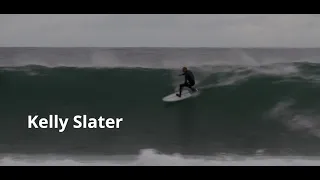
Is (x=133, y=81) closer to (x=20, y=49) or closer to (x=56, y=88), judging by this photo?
(x=56, y=88)

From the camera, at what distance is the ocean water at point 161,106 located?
6379 mm

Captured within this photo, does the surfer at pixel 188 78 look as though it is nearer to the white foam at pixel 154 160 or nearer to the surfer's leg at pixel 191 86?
the surfer's leg at pixel 191 86

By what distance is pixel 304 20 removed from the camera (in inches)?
→ 250

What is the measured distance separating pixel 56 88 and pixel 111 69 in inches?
29.6

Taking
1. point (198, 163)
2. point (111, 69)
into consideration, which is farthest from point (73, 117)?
point (198, 163)

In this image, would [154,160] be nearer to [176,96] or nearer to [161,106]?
[161,106]
